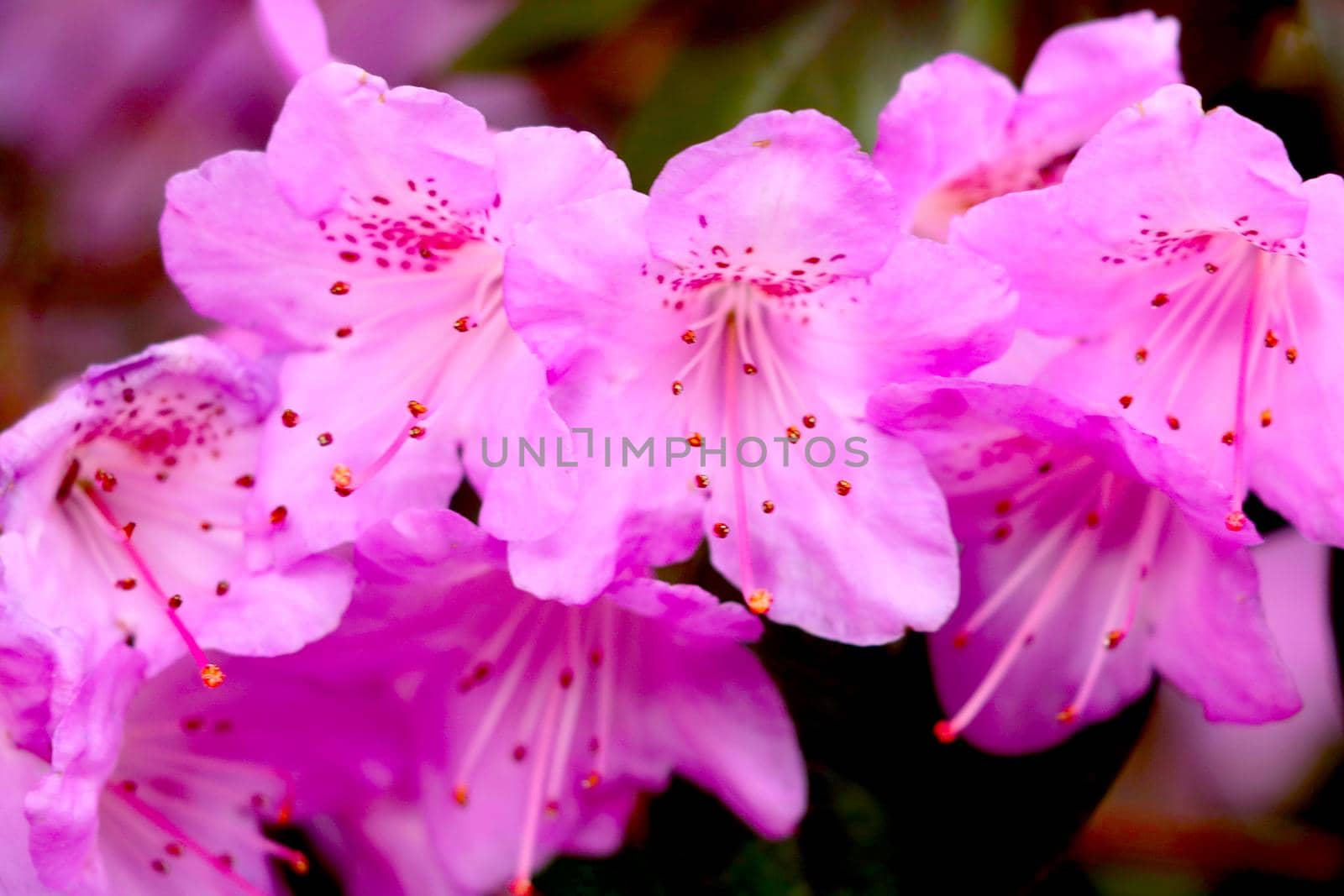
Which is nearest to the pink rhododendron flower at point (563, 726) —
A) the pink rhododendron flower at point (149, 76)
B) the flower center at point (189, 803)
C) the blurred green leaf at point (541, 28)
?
the flower center at point (189, 803)

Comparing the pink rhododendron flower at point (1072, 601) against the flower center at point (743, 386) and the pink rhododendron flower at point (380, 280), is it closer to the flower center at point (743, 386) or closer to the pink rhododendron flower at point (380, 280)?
the flower center at point (743, 386)

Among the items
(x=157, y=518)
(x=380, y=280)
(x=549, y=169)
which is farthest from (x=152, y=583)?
(x=549, y=169)

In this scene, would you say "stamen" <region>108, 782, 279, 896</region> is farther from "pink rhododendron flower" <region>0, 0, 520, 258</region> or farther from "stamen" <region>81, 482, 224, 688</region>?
"pink rhododendron flower" <region>0, 0, 520, 258</region>

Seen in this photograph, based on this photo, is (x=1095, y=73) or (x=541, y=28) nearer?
(x=1095, y=73)

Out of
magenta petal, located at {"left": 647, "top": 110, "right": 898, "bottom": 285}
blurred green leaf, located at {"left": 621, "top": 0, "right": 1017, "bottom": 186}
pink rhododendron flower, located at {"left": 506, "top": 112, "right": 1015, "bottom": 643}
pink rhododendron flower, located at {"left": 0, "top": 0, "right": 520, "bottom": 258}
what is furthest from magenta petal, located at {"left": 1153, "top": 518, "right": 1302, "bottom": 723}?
pink rhododendron flower, located at {"left": 0, "top": 0, "right": 520, "bottom": 258}

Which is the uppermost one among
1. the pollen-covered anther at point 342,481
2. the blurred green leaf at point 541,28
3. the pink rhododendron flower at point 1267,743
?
the blurred green leaf at point 541,28

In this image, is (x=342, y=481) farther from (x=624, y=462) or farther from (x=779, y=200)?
(x=779, y=200)

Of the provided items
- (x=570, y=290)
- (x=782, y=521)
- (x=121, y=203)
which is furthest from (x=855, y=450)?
(x=121, y=203)
